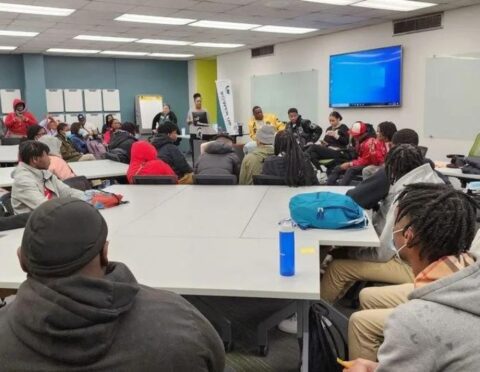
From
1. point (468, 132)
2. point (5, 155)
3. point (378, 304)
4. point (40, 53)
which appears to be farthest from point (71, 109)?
point (378, 304)

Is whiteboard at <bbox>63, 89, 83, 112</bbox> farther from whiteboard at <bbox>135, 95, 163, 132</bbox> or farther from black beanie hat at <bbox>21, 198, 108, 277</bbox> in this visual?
black beanie hat at <bbox>21, 198, 108, 277</bbox>

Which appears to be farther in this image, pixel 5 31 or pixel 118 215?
pixel 5 31

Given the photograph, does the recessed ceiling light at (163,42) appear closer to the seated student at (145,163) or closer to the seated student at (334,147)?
the seated student at (334,147)

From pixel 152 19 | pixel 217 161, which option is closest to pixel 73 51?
pixel 152 19

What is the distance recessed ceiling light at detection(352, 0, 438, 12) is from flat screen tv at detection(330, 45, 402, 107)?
1056 millimetres

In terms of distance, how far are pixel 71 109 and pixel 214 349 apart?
12.9 metres

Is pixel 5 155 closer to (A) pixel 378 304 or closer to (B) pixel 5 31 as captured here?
(B) pixel 5 31

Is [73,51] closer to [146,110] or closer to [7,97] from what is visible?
[7,97]

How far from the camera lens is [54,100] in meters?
12.8

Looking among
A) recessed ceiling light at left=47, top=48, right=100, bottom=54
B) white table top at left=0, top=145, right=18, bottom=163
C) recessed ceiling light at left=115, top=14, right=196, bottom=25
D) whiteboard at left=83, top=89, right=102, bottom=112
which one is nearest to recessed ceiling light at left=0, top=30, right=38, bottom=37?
recessed ceiling light at left=115, top=14, right=196, bottom=25

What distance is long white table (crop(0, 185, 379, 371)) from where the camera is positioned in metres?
2.09

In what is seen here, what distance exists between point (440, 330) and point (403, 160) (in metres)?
1.79

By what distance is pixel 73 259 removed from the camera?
1.07m

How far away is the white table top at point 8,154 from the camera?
623cm
